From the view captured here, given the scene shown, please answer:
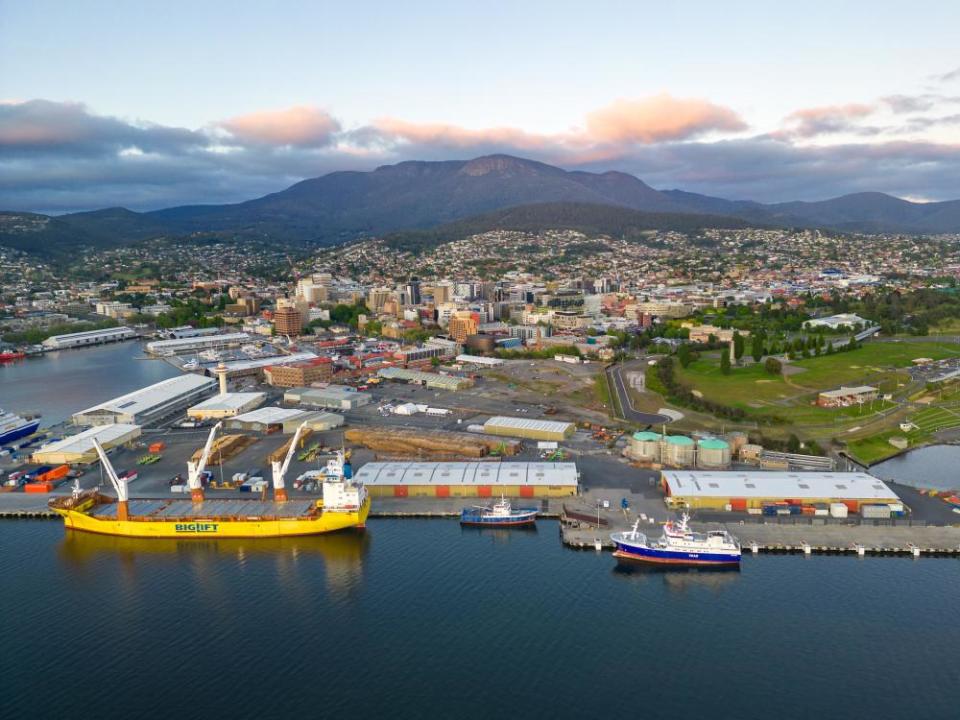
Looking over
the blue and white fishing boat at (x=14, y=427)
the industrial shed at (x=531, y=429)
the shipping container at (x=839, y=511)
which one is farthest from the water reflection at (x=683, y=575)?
the blue and white fishing boat at (x=14, y=427)

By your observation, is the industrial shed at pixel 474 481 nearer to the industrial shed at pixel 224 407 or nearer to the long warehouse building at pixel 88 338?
the industrial shed at pixel 224 407

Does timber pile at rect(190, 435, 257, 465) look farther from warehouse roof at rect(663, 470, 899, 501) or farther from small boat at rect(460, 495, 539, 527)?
warehouse roof at rect(663, 470, 899, 501)

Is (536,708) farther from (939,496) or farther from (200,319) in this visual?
(200,319)

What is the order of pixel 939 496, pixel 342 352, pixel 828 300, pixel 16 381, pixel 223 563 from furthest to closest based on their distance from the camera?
pixel 828 300
pixel 342 352
pixel 16 381
pixel 939 496
pixel 223 563

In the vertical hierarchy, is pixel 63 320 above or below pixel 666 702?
above

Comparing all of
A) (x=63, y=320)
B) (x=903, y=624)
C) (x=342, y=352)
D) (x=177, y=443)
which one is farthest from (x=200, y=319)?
(x=903, y=624)
